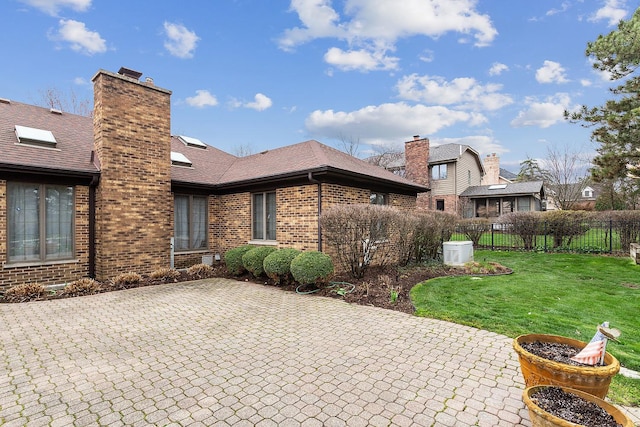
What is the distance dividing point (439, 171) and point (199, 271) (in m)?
21.3

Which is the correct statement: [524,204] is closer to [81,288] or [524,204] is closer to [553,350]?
[553,350]

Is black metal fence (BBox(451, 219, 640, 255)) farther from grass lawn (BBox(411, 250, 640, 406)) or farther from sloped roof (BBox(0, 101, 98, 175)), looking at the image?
sloped roof (BBox(0, 101, 98, 175))

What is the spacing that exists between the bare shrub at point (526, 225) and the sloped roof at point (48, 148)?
1553cm

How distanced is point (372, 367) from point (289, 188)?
246 inches

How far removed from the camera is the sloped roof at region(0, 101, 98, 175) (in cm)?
747

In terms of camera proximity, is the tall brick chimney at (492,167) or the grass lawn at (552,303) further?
the tall brick chimney at (492,167)

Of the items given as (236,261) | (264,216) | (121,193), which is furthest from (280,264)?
(121,193)

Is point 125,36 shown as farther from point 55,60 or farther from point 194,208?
point 194,208

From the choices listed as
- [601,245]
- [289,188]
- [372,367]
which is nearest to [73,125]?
[289,188]

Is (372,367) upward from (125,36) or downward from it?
downward

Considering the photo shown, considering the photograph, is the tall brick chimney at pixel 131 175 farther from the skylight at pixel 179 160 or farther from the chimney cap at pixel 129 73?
the skylight at pixel 179 160

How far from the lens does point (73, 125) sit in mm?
10344

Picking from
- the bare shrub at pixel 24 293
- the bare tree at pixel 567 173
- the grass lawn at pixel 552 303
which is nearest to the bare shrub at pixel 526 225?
the grass lawn at pixel 552 303

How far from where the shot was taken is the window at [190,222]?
1027 centimetres
